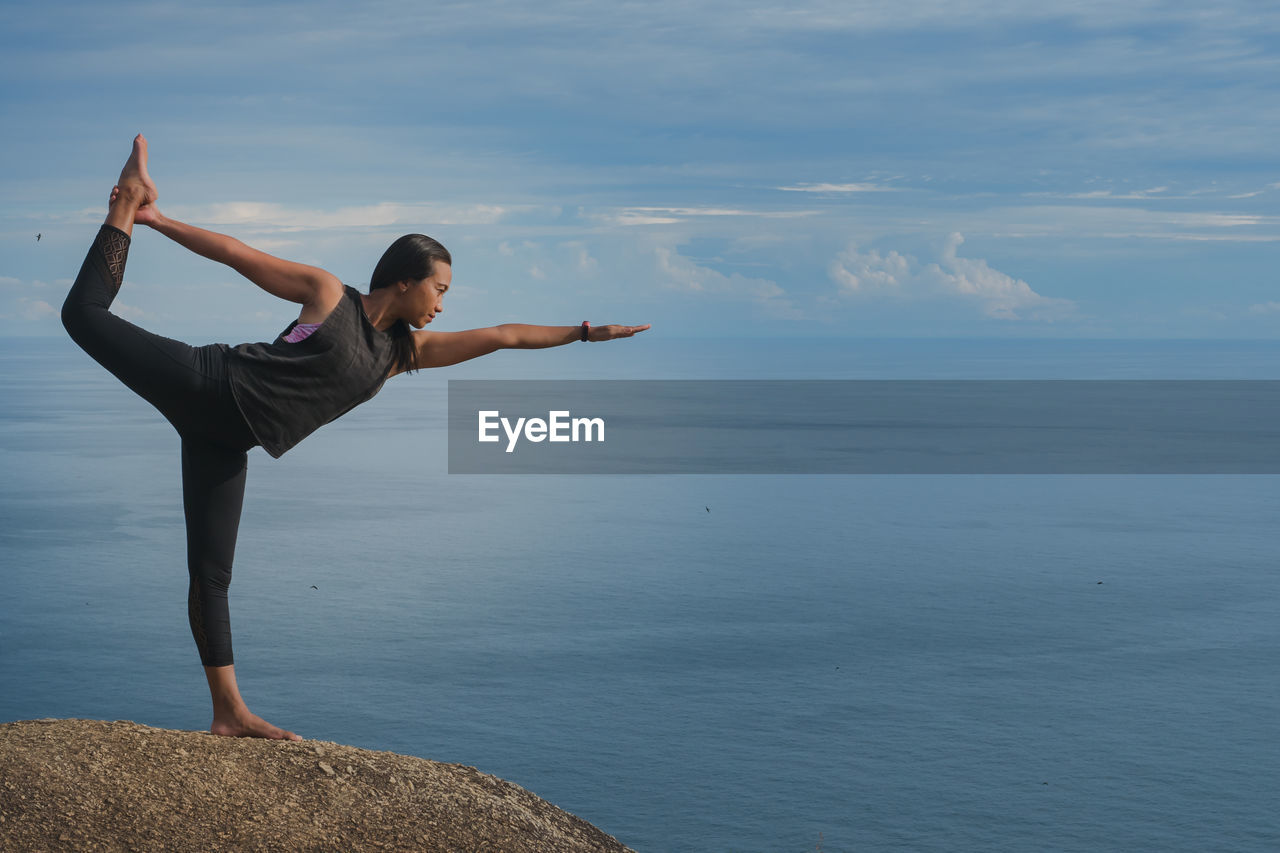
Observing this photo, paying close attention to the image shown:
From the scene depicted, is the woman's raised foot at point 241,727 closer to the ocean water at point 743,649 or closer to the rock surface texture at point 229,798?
the rock surface texture at point 229,798

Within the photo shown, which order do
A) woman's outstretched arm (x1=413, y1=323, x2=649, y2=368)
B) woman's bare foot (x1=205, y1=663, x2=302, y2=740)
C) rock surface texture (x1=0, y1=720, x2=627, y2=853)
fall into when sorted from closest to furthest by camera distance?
woman's outstretched arm (x1=413, y1=323, x2=649, y2=368), rock surface texture (x1=0, y1=720, x2=627, y2=853), woman's bare foot (x1=205, y1=663, x2=302, y2=740)

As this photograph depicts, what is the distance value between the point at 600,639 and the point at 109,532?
46.0 metres

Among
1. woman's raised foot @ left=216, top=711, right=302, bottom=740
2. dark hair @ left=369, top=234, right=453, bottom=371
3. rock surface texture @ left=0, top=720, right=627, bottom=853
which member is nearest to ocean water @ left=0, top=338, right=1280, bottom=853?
rock surface texture @ left=0, top=720, right=627, bottom=853

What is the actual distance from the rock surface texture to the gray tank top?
7.16 ft

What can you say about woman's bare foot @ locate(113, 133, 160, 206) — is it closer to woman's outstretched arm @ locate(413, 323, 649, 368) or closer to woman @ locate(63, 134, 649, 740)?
woman @ locate(63, 134, 649, 740)

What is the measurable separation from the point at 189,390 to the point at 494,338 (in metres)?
1.57

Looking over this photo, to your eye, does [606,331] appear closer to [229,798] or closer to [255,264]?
[255,264]

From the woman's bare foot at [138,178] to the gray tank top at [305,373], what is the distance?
34.9 inches

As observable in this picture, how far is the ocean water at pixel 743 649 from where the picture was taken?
205 ft

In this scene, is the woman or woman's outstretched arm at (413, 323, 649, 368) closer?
the woman

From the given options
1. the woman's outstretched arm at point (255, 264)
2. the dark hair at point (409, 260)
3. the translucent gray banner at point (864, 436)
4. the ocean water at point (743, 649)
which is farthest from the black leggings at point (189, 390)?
the translucent gray banner at point (864, 436)

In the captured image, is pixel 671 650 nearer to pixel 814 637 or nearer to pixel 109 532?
pixel 814 637

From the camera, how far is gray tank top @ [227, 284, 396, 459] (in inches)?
239

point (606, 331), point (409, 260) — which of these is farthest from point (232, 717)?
point (606, 331)
